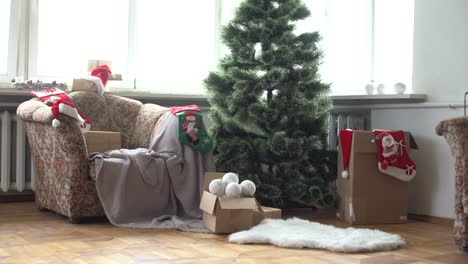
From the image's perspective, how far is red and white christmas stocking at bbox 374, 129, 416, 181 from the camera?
3746 millimetres

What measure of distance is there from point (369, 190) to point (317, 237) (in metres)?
0.87

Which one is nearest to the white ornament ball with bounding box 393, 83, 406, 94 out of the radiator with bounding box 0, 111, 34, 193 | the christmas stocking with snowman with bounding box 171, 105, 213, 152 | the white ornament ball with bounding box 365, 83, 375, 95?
the white ornament ball with bounding box 365, 83, 375, 95

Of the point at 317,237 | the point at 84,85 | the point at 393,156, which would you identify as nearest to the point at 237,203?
the point at 317,237

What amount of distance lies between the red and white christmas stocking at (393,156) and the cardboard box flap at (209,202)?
3.59 feet

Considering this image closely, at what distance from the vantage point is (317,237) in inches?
120

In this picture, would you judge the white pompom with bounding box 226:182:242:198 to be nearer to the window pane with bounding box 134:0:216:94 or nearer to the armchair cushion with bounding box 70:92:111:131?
the armchair cushion with bounding box 70:92:111:131

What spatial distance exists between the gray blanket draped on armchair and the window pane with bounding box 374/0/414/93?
157cm

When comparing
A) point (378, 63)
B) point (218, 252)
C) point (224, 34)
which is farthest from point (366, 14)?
point (218, 252)

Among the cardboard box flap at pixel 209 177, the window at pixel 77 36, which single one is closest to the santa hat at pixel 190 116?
the cardboard box flap at pixel 209 177

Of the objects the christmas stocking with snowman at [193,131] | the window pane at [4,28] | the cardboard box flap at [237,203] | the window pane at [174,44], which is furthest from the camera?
the window pane at [174,44]

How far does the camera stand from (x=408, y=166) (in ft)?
12.4

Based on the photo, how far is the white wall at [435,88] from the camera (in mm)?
3854

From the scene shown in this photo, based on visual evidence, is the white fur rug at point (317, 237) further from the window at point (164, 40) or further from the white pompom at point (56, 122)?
the window at point (164, 40)

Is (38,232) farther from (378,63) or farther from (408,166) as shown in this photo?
(378,63)
